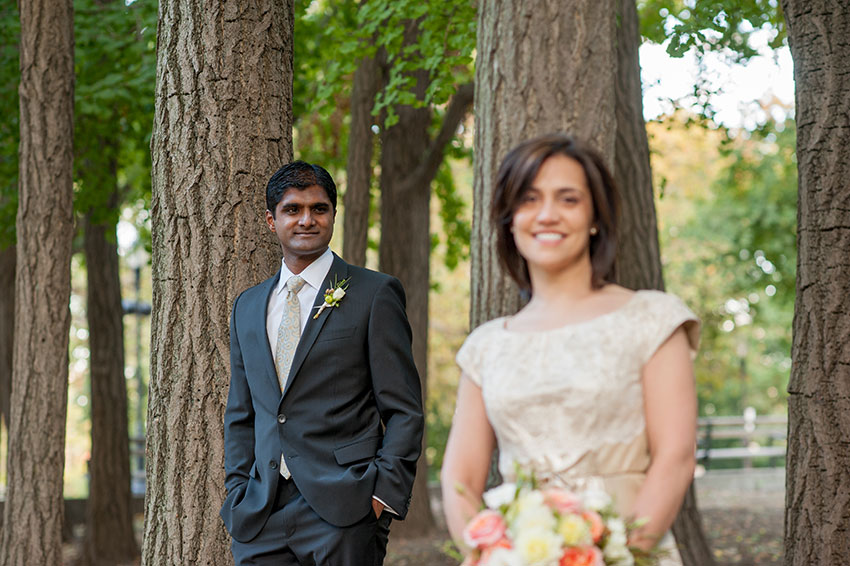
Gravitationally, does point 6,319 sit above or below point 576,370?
below

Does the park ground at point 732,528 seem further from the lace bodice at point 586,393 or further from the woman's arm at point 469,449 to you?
the lace bodice at point 586,393

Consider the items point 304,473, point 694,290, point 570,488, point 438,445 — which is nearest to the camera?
point 570,488

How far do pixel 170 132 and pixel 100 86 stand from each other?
18.2ft

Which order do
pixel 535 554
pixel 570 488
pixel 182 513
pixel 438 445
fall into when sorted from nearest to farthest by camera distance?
1. pixel 535 554
2. pixel 570 488
3. pixel 182 513
4. pixel 438 445

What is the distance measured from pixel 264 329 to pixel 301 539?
2.57ft

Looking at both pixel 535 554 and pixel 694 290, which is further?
pixel 694 290

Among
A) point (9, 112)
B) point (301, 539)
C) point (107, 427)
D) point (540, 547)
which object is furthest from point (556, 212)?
point (107, 427)

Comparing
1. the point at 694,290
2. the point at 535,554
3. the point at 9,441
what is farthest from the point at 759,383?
the point at 535,554

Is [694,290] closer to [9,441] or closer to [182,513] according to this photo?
[9,441]

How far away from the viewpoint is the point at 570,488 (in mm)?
2678

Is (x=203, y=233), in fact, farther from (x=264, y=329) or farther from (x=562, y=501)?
(x=562, y=501)

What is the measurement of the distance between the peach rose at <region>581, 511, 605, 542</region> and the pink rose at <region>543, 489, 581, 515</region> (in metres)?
0.03

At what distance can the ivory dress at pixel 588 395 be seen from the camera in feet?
8.68

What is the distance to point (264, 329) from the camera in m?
4.01
